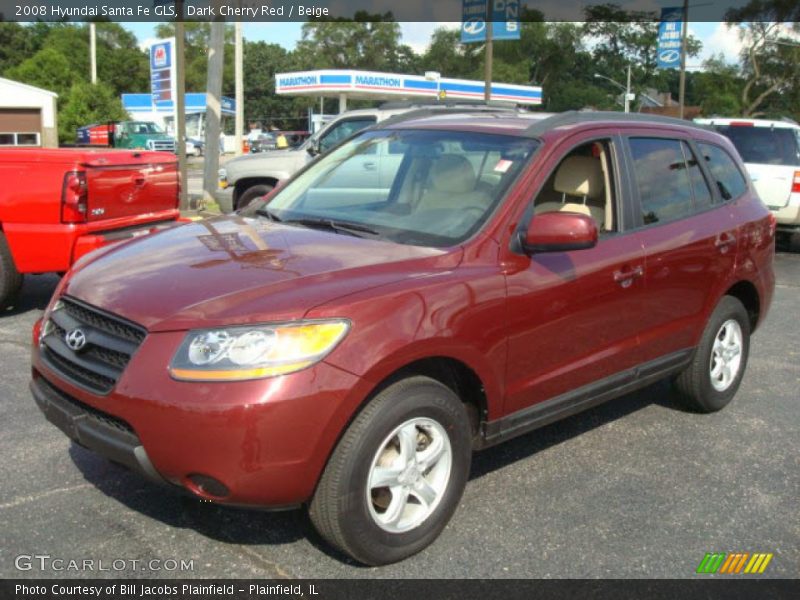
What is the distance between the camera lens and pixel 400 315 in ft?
10.1

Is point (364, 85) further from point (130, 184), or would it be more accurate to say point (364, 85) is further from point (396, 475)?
point (396, 475)

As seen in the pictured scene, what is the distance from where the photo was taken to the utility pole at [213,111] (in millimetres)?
14750

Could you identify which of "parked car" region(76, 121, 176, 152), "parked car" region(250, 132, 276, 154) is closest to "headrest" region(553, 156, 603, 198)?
"parked car" region(76, 121, 176, 152)

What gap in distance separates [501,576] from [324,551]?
71 centimetres

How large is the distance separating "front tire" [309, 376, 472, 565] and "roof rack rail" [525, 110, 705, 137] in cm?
153

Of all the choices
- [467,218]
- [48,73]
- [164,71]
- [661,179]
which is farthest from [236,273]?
[48,73]

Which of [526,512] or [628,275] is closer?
[526,512]

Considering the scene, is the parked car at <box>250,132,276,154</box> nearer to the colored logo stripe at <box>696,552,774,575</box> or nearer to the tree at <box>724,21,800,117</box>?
the tree at <box>724,21,800,117</box>

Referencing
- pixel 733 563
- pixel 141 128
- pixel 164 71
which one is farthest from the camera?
pixel 141 128

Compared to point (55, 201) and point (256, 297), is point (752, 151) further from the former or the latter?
point (256, 297)

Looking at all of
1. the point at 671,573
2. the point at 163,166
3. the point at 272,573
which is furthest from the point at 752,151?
the point at 272,573

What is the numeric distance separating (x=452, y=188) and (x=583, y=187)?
2.82 feet

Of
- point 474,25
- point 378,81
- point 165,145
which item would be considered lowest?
point 165,145
